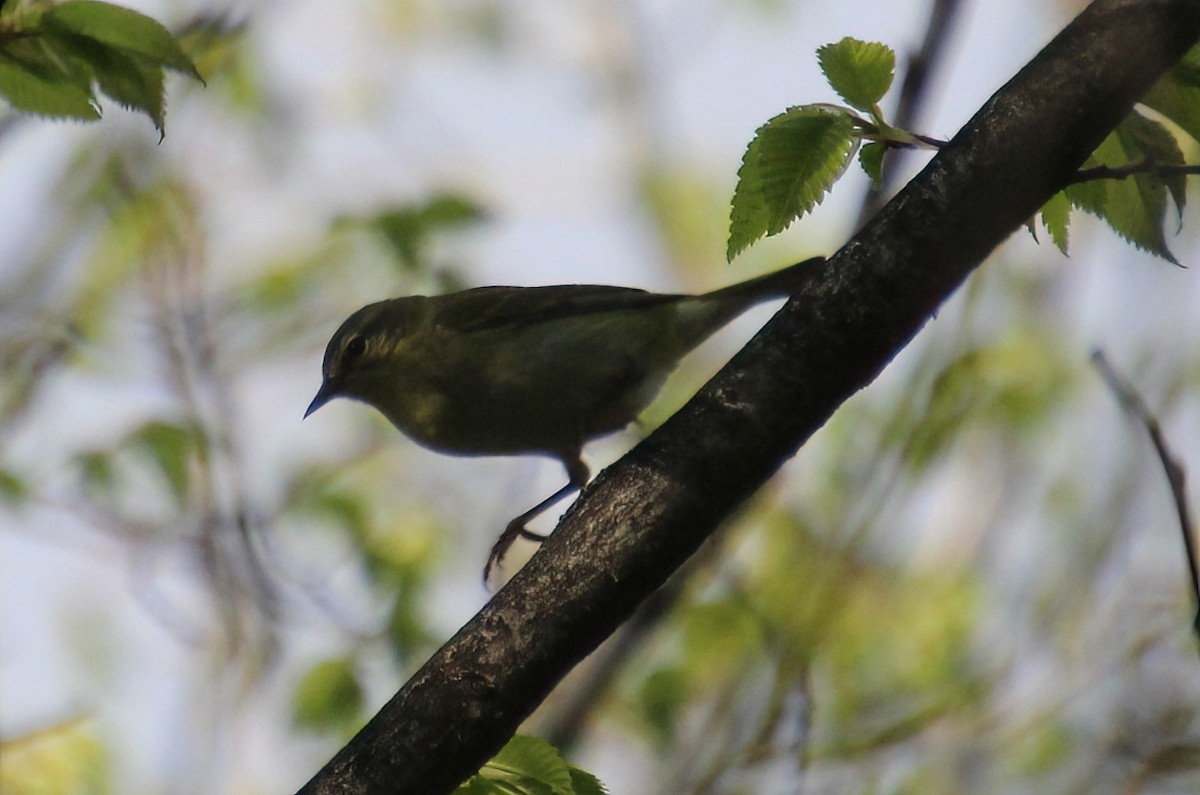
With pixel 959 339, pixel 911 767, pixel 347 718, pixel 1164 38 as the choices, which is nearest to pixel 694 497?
pixel 1164 38

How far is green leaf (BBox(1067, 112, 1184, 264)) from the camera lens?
259 cm

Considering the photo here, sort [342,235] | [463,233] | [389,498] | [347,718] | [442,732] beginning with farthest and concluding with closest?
[389,498]
[342,235]
[463,233]
[347,718]
[442,732]

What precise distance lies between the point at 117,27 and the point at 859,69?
1.55 meters

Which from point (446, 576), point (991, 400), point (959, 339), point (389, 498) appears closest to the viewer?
point (959, 339)

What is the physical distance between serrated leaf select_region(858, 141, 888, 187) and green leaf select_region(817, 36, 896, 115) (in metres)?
0.09

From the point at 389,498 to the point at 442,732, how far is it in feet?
24.4

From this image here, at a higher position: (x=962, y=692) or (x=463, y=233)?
(x=463, y=233)

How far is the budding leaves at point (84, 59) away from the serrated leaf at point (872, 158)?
143 cm

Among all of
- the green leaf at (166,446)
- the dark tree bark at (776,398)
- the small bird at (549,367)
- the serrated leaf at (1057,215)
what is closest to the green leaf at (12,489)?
the green leaf at (166,446)

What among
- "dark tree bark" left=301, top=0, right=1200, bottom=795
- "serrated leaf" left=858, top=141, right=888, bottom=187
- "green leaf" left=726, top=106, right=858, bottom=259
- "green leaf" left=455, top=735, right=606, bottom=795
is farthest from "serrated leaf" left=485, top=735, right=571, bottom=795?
"serrated leaf" left=858, top=141, right=888, bottom=187

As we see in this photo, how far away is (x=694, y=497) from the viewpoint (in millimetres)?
2318

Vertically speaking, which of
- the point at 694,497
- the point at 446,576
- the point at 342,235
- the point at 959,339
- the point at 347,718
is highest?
the point at 342,235

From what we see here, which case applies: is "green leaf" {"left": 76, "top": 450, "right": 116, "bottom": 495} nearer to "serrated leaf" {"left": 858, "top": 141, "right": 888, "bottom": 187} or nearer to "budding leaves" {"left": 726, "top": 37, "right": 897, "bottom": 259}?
"budding leaves" {"left": 726, "top": 37, "right": 897, "bottom": 259}

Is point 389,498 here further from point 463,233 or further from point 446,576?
point 463,233
